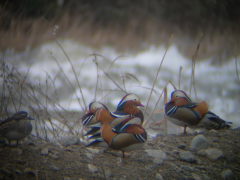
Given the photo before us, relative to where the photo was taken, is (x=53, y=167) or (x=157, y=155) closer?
(x=53, y=167)

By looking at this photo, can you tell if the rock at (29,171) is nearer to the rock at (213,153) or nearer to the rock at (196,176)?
the rock at (196,176)

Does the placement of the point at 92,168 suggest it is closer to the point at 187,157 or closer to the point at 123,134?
the point at 123,134

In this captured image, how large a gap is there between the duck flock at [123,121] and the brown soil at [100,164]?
0.32 ft

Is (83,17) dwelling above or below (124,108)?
above

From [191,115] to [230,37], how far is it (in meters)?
3.91

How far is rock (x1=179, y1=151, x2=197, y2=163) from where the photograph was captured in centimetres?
137

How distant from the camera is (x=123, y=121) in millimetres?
1319

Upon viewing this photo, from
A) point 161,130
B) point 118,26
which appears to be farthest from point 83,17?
point 161,130

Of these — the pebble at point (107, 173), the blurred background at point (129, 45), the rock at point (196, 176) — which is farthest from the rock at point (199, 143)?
the blurred background at point (129, 45)

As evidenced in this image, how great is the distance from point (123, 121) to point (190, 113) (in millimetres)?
566

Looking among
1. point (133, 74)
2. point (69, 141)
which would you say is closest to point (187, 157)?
point (69, 141)

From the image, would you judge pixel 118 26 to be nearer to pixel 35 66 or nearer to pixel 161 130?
pixel 35 66

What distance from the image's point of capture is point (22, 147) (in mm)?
1317

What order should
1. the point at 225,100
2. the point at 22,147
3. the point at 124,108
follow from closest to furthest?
the point at 22,147 → the point at 124,108 → the point at 225,100
